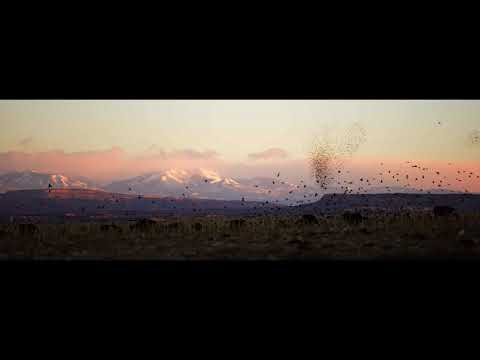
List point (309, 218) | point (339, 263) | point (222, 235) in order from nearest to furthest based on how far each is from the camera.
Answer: point (339, 263), point (222, 235), point (309, 218)

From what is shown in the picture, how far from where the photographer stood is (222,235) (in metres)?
8.80
